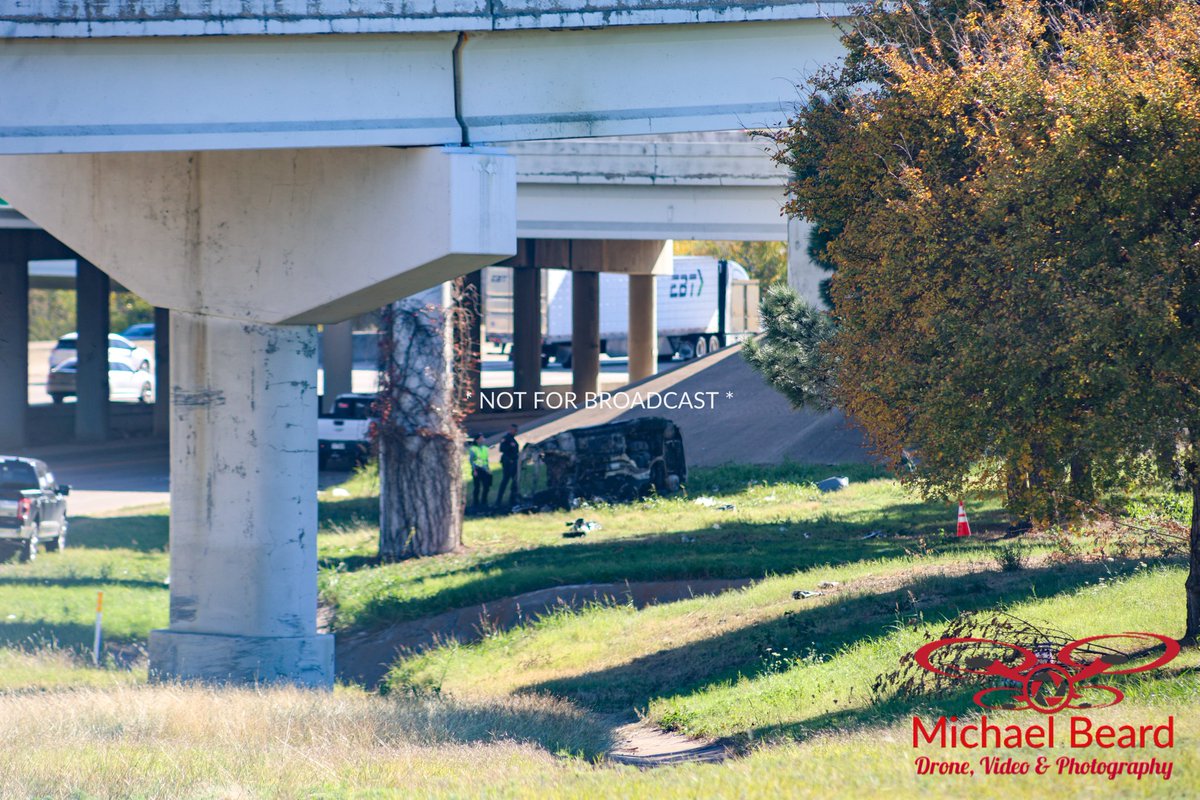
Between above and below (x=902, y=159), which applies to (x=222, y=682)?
below

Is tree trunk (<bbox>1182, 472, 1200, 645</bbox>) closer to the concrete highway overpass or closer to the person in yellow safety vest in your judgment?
the concrete highway overpass

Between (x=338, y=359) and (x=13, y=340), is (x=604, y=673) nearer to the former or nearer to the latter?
(x=13, y=340)

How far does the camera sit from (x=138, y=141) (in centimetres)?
1135

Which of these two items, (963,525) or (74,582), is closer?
(963,525)

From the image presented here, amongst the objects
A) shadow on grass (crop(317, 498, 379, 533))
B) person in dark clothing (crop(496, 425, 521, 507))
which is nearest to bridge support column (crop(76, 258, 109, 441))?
shadow on grass (crop(317, 498, 379, 533))

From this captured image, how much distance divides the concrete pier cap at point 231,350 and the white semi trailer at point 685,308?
43.5 meters

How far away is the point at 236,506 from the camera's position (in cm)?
1336

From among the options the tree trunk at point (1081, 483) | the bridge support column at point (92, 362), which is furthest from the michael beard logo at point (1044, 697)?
the bridge support column at point (92, 362)

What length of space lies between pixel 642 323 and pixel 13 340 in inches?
923

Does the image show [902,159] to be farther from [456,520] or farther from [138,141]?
[456,520]

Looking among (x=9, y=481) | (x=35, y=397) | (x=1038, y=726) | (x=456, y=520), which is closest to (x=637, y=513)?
(x=456, y=520)

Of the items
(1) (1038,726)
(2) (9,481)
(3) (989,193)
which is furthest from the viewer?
(2) (9,481)

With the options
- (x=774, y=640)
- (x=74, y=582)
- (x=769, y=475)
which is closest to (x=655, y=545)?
(x=774, y=640)

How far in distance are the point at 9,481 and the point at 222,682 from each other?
10.9m
